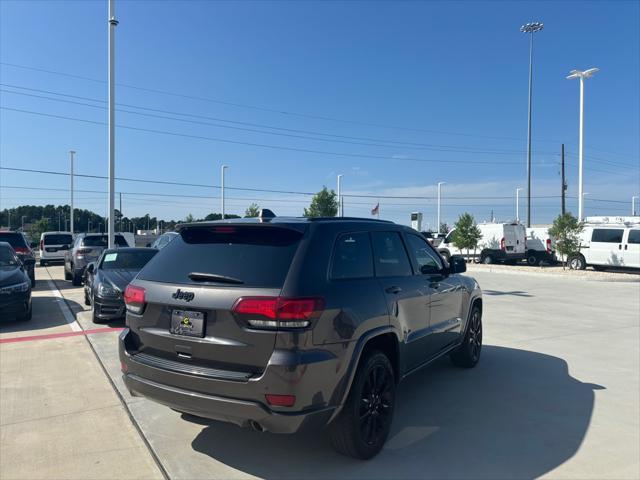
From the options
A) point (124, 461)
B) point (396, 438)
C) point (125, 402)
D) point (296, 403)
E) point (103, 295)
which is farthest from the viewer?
point (103, 295)

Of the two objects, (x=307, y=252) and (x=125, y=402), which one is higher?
(x=307, y=252)

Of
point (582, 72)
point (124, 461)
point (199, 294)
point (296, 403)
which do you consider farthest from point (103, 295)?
point (582, 72)

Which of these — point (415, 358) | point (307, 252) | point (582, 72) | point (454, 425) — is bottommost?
point (454, 425)

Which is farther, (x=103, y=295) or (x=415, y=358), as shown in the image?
(x=103, y=295)

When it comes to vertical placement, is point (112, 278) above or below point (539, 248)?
below

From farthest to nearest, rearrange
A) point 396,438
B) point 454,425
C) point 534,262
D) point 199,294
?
point 534,262, point 454,425, point 396,438, point 199,294

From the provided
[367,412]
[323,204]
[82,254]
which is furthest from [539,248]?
[367,412]

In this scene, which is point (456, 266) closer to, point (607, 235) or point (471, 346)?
point (471, 346)

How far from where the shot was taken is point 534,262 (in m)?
28.5

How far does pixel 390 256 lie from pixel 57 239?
26.0 m

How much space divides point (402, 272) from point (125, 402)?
2.99 meters

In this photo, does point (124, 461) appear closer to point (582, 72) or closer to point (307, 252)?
point (307, 252)

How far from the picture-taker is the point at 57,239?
85.0ft

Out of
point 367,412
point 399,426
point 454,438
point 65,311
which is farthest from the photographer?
point 65,311
